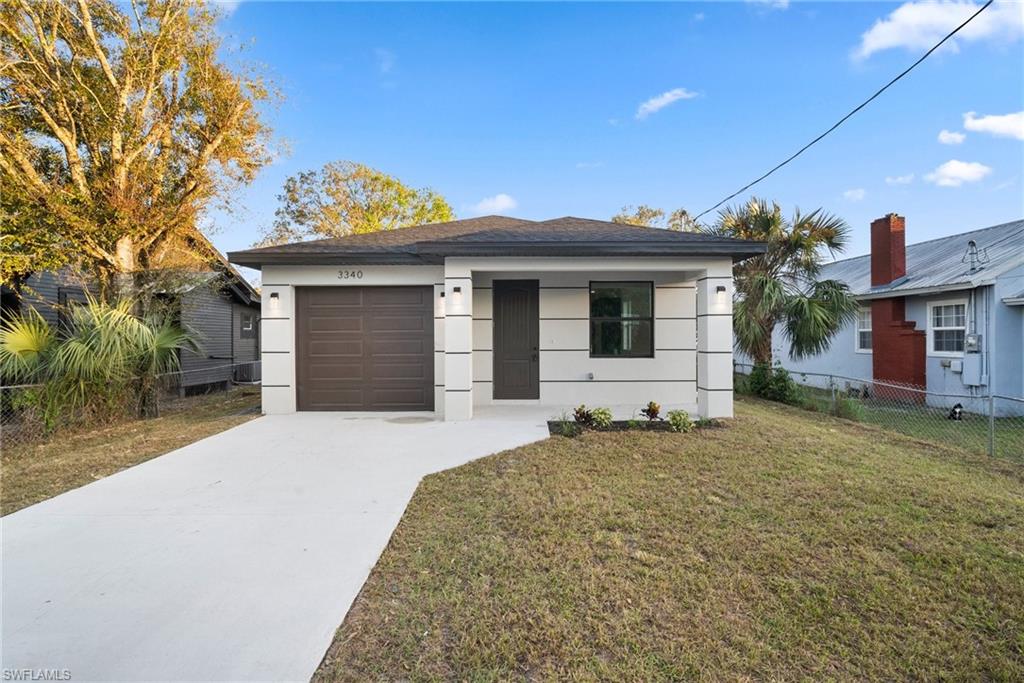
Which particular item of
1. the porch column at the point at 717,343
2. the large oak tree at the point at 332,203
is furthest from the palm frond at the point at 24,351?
the large oak tree at the point at 332,203

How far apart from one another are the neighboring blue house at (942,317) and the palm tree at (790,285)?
7.96 ft

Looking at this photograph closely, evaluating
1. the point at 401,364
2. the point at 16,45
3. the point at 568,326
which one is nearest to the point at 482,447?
the point at 401,364

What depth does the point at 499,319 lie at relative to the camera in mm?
8711

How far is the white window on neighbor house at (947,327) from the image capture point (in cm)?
1043

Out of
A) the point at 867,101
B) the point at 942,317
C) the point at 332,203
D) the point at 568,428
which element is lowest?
the point at 568,428

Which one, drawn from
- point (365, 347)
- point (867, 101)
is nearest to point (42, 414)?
point (365, 347)

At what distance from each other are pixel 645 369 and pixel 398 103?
37.5ft

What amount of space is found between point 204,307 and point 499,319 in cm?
957

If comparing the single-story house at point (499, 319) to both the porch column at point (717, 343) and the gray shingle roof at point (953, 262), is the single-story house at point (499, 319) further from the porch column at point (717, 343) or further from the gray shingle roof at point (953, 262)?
the gray shingle roof at point (953, 262)

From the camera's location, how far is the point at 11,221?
7.13 meters

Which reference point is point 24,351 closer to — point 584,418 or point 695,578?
point 584,418

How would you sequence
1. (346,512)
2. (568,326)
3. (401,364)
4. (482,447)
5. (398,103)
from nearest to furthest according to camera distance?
(346,512), (482,447), (401,364), (568,326), (398,103)

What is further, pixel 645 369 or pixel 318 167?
pixel 318 167

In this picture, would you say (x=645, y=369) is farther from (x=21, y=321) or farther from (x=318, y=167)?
Answer: (x=318, y=167)
